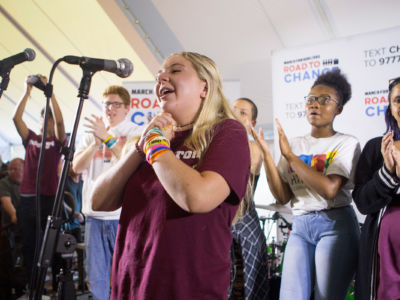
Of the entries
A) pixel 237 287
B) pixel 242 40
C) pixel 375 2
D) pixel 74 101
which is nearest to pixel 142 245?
pixel 237 287

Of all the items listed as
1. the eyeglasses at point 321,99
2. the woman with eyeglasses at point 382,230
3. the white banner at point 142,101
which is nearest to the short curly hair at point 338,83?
the eyeglasses at point 321,99

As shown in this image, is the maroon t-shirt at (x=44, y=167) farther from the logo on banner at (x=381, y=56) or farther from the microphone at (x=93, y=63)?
the logo on banner at (x=381, y=56)

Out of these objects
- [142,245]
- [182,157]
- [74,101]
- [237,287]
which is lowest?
[237,287]

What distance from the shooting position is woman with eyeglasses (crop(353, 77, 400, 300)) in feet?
6.31

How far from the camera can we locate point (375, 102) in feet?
10.4

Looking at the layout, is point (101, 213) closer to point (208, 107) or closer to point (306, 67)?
point (208, 107)

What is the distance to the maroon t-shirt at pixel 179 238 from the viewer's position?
1.15 meters

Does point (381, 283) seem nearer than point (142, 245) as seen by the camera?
No

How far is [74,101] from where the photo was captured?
314 inches

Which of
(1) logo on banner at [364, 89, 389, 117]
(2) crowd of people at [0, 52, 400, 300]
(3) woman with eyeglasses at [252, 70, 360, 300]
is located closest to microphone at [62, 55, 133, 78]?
(2) crowd of people at [0, 52, 400, 300]

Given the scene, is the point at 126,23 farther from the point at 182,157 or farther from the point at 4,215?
the point at 182,157

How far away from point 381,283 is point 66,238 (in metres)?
1.53

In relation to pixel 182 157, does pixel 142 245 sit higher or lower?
lower

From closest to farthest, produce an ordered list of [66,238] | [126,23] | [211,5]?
[66,238]
[211,5]
[126,23]
